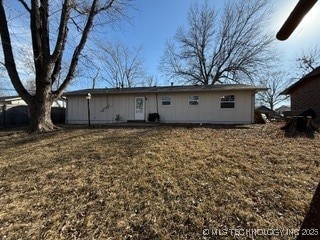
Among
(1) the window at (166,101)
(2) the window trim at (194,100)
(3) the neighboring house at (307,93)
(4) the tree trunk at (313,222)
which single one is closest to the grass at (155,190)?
(4) the tree trunk at (313,222)

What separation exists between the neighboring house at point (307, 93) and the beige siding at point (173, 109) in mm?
5849

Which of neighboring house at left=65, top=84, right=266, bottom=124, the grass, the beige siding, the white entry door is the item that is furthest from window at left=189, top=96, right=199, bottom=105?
the grass

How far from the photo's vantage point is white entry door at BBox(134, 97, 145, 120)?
1770cm

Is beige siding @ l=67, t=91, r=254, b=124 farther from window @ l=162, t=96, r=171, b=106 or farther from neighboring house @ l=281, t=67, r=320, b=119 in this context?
neighboring house @ l=281, t=67, r=320, b=119

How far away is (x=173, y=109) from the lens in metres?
17.0

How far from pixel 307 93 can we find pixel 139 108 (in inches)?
519

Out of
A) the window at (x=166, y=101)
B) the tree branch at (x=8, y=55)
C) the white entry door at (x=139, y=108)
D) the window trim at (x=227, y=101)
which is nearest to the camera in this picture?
the tree branch at (x=8, y=55)

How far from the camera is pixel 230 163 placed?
614cm

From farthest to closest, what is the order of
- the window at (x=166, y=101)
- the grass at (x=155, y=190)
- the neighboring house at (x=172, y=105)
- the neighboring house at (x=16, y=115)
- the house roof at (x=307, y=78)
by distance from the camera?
1. the neighboring house at (x=16, y=115)
2. the house roof at (x=307, y=78)
3. the window at (x=166, y=101)
4. the neighboring house at (x=172, y=105)
5. the grass at (x=155, y=190)

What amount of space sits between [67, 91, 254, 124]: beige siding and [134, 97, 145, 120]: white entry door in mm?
237

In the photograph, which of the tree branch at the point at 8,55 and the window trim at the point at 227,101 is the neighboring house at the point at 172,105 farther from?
the tree branch at the point at 8,55

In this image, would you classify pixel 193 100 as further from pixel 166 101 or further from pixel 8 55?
pixel 8 55

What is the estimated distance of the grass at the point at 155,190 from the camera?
3.84m

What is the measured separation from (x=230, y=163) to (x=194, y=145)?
6.44ft
